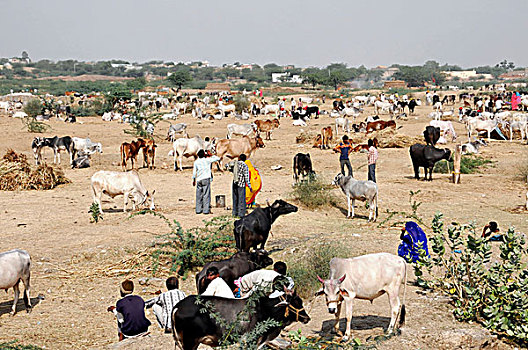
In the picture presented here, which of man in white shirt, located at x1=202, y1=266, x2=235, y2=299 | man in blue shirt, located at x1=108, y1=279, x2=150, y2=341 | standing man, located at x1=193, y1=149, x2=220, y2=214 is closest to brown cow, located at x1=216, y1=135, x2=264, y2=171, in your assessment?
standing man, located at x1=193, y1=149, x2=220, y2=214

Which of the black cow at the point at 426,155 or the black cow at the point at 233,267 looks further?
the black cow at the point at 426,155

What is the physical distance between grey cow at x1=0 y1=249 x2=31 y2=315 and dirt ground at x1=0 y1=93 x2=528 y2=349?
29 cm

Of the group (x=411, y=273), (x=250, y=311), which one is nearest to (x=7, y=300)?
(x=250, y=311)

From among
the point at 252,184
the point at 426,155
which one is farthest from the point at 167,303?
the point at 426,155

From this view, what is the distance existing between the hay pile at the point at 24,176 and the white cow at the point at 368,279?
12.8 metres

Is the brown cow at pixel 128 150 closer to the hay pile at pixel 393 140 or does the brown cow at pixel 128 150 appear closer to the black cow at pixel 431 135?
the hay pile at pixel 393 140

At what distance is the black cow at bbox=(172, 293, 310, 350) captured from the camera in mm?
5398

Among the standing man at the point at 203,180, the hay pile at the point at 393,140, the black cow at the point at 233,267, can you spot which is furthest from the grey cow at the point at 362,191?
the hay pile at the point at 393,140

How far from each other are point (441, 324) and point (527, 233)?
6.08m

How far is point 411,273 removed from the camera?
8672 mm

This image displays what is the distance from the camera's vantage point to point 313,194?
14102mm

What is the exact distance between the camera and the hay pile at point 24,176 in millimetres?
16547

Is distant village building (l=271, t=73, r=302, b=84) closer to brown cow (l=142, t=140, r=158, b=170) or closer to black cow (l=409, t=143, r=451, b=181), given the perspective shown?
brown cow (l=142, t=140, r=158, b=170)

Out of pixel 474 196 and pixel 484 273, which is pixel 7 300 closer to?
pixel 484 273
